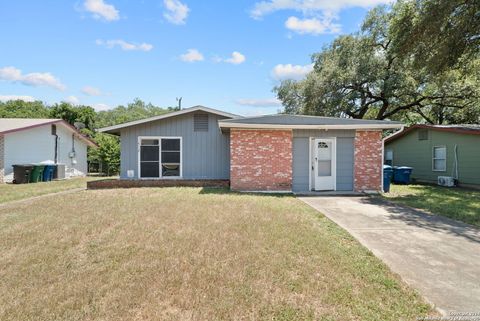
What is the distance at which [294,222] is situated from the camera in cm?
590

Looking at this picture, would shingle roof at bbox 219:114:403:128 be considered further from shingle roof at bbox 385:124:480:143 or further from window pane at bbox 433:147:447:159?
window pane at bbox 433:147:447:159

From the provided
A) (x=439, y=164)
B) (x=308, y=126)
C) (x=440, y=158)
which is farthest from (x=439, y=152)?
(x=308, y=126)

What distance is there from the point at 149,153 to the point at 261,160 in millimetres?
5534

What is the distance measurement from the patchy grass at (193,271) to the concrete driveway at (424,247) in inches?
11.4

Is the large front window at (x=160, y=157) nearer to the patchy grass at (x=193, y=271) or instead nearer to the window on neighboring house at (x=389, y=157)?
the patchy grass at (x=193, y=271)

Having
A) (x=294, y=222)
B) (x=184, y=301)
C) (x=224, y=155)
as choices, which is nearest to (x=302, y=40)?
(x=224, y=155)

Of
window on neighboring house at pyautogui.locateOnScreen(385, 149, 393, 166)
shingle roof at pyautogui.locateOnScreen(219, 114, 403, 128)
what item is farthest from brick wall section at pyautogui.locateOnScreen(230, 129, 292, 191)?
window on neighboring house at pyautogui.locateOnScreen(385, 149, 393, 166)


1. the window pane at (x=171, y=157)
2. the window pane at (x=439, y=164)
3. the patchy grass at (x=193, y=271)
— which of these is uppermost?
the window pane at (x=171, y=157)

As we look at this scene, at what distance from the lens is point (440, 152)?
14.7 m

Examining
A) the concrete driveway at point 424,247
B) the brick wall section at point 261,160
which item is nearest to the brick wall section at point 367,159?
the brick wall section at point 261,160

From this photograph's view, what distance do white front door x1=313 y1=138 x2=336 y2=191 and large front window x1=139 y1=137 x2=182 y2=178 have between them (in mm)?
6064

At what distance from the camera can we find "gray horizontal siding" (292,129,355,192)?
35.1 ft

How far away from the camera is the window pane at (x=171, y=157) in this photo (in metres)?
12.9

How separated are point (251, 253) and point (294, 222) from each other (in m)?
2.02
